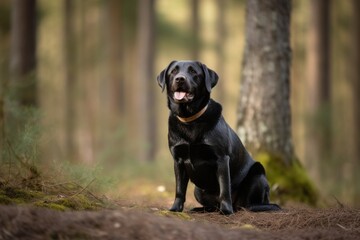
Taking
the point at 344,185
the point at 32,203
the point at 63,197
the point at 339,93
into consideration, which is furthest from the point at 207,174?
the point at 339,93

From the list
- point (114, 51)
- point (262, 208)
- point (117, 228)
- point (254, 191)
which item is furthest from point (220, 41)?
point (117, 228)

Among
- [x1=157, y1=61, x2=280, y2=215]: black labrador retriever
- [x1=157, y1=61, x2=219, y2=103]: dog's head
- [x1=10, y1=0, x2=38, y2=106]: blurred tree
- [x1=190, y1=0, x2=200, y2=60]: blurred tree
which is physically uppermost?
[x1=190, y1=0, x2=200, y2=60]: blurred tree

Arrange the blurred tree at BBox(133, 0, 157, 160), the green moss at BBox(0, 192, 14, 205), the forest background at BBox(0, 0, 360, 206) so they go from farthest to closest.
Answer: the blurred tree at BBox(133, 0, 157, 160)
the forest background at BBox(0, 0, 360, 206)
the green moss at BBox(0, 192, 14, 205)

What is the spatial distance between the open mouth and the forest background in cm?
115

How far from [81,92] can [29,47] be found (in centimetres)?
826

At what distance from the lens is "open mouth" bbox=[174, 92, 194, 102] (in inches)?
214

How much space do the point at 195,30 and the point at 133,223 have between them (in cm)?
2272

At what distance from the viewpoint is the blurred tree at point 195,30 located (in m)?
25.6

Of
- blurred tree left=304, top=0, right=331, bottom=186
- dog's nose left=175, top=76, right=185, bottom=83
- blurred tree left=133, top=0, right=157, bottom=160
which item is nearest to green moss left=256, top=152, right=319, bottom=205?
dog's nose left=175, top=76, right=185, bottom=83

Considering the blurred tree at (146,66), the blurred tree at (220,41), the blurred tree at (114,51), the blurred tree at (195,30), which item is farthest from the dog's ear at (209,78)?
the blurred tree at (220,41)

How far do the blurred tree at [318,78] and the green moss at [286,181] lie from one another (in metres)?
8.20

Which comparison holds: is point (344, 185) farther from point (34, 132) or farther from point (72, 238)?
point (72, 238)

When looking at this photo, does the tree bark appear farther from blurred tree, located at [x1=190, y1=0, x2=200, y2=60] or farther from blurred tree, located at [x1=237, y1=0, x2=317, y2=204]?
blurred tree, located at [x1=190, y1=0, x2=200, y2=60]

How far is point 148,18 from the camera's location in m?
18.2
